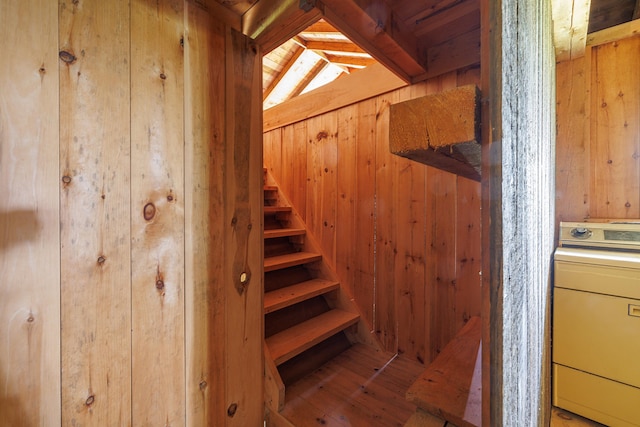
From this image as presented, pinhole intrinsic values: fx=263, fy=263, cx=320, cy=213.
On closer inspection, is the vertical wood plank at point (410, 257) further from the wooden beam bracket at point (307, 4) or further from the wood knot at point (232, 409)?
the wood knot at point (232, 409)

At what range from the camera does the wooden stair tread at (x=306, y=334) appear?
1519 millimetres

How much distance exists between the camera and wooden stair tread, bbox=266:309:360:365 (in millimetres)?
1519

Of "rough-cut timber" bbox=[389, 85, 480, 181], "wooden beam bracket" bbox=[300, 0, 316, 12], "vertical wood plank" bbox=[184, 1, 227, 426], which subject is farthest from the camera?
"wooden beam bracket" bbox=[300, 0, 316, 12]

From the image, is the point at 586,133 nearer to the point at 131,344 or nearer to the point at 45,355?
the point at 131,344

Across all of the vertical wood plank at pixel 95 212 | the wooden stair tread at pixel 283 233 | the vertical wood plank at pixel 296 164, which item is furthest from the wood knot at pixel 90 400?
the vertical wood plank at pixel 296 164

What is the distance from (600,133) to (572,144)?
0.15m

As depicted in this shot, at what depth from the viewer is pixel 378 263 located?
2074 millimetres

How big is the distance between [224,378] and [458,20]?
2221 millimetres

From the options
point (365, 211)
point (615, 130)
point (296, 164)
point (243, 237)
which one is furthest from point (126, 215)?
point (615, 130)

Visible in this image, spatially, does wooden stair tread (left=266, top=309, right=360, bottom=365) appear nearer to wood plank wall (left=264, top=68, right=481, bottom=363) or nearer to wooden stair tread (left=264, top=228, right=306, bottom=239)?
wood plank wall (left=264, top=68, right=481, bottom=363)

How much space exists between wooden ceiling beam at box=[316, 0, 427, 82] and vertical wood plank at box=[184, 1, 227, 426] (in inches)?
21.4

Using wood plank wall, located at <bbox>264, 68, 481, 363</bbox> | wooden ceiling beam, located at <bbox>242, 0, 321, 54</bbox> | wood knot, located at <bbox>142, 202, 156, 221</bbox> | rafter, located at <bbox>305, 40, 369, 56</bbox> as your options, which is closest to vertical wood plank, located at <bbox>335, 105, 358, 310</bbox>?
wood plank wall, located at <bbox>264, 68, 481, 363</bbox>

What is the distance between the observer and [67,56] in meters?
→ 0.77

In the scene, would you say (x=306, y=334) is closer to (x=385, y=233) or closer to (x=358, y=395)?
(x=358, y=395)
